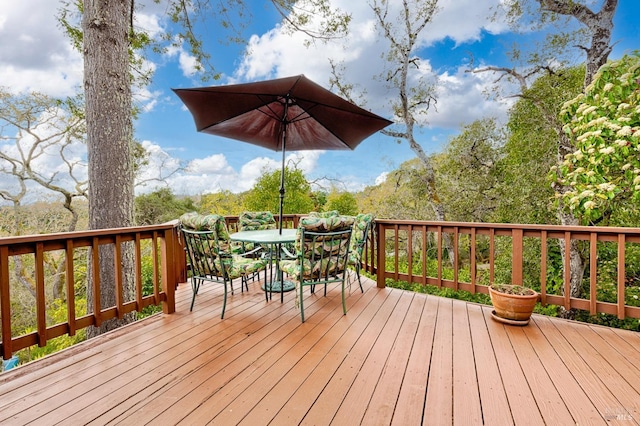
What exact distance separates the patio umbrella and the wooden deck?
6.32 feet

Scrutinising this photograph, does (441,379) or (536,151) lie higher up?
(536,151)

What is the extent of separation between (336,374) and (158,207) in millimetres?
14243

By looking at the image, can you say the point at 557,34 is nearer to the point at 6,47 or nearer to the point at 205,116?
the point at 205,116

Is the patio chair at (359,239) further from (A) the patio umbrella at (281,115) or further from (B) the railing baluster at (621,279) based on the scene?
(B) the railing baluster at (621,279)

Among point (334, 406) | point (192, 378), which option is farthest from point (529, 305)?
point (192, 378)

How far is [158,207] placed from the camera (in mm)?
13977

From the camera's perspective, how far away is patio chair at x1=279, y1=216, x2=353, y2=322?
2996mm

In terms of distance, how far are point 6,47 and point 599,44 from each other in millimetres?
15843

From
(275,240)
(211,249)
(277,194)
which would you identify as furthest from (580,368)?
(277,194)

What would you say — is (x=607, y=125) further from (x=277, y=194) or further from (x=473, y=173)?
(x=473, y=173)

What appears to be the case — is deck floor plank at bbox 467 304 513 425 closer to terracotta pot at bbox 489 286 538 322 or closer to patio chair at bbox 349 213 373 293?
terracotta pot at bbox 489 286 538 322

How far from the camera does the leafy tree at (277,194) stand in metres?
7.54

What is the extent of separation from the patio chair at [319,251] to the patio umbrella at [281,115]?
106cm

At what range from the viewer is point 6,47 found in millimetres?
9352
